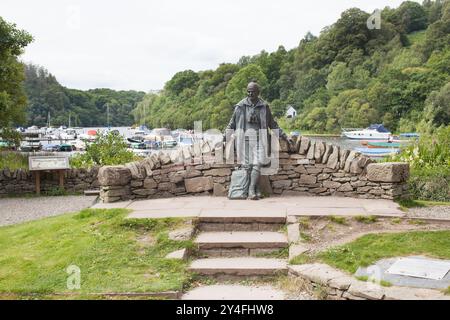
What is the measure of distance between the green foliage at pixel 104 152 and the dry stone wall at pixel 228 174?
6.21m

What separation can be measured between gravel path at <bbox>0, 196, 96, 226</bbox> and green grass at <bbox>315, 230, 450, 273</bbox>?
7.31 meters

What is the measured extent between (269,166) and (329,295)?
479 centimetres

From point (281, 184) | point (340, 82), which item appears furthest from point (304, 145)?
point (340, 82)

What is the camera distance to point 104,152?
54.3 ft

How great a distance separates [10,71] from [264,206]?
12864mm

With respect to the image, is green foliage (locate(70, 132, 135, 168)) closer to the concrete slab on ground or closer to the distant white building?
the concrete slab on ground

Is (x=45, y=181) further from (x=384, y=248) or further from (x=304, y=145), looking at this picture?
(x=384, y=248)

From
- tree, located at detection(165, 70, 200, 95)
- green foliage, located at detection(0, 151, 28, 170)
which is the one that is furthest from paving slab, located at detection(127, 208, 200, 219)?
tree, located at detection(165, 70, 200, 95)

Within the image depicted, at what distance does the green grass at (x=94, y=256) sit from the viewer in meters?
5.69

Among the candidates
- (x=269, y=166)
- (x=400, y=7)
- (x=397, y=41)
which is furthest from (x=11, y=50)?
(x=400, y=7)

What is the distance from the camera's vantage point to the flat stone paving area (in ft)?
25.8

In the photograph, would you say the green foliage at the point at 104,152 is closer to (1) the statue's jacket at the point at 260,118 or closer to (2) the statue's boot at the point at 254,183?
A: (1) the statue's jacket at the point at 260,118

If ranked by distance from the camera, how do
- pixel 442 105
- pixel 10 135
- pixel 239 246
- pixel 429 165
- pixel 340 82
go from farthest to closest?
1. pixel 340 82
2. pixel 442 105
3. pixel 10 135
4. pixel 429 165
5. pixel 239 246
